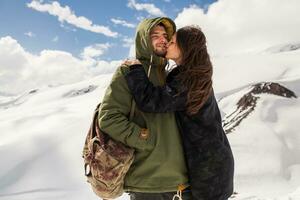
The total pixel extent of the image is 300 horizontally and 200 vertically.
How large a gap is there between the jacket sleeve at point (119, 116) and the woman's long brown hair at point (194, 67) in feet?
1.23

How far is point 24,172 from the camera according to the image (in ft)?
123

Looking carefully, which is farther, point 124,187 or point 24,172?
point 24,172

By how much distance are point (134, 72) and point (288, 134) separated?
26.3 m

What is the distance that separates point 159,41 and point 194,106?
1.72ft

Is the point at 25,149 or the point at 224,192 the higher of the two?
the point at 224,192

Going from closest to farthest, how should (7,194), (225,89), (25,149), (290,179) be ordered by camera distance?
1. (290,179)
2. (7,194)
3. (25,149)
4. (225,89)

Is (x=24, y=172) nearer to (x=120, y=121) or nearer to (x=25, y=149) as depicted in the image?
(x=25, y=149)

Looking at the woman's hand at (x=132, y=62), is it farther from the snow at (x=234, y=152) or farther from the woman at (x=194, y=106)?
the snow at (x=234, y=152)

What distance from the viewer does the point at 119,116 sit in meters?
2.93

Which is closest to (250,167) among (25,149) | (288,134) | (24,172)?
(288,134)

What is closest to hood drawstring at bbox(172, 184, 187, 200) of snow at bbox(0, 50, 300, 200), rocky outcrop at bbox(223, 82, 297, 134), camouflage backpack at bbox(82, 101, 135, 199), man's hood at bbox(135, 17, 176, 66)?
camouflage backpack at bbox(82, 101, 135, 199)

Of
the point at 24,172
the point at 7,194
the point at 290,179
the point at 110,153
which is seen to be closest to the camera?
the point at 110,153

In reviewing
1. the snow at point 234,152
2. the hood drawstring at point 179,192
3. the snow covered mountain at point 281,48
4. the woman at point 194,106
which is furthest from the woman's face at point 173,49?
the snow covered mountain at point 281,48

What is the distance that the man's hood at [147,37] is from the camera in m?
3.00
